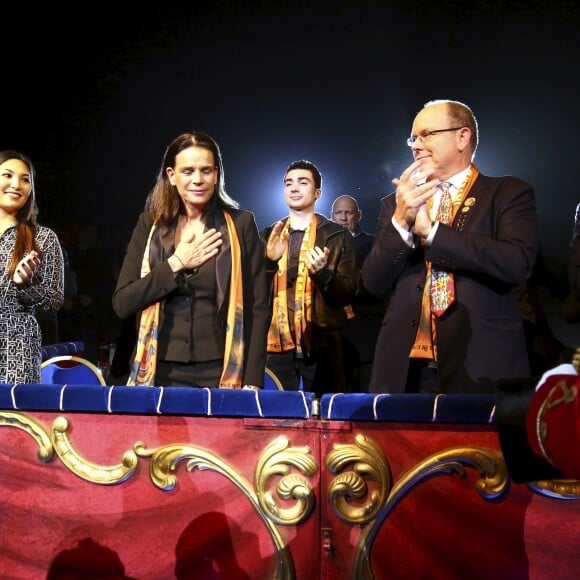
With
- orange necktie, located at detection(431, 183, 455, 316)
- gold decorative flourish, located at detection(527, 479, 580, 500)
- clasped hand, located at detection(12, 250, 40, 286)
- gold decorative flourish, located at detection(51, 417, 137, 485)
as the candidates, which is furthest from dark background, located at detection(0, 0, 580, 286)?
gold decorative flourish, located at detection(51, 417, 137, 485)

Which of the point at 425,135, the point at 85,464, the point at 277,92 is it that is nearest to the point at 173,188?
the point at 425,135

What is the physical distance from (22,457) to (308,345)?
77.5 inches

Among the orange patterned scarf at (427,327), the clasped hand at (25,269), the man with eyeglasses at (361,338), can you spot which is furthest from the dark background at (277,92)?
the clasped hand at (25,269)

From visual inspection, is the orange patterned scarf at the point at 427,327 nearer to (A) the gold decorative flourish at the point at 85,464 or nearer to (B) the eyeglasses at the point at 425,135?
(B) the eyeglasses at the point at 425,135

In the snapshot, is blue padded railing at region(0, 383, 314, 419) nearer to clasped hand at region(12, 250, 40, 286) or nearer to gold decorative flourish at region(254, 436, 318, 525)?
gold decorative flourish at region(254, 436, 318, 525)

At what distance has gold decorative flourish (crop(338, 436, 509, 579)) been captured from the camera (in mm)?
1508

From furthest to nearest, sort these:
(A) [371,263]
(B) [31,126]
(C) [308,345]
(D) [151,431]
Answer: (B) [31,126] < (C) [308,345] < (A) [371,263] < (D) [151,431]

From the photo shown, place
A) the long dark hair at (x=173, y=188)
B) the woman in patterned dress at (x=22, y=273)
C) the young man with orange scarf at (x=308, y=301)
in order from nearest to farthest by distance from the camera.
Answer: the long dark hair at (x=173, y=188) → the woman in patterned dress at (x=22, y=273) → the young man with orange scarf at (x=308, y=301)

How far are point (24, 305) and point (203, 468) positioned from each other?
4.73 feet

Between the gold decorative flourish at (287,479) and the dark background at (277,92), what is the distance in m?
3.44

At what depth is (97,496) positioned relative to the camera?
1725 millimetres

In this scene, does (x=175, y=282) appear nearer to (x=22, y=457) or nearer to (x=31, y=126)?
(x=22, y=457)

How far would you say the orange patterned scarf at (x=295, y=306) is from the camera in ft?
11.8

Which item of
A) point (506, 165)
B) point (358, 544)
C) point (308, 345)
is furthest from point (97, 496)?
point (506, 165)
